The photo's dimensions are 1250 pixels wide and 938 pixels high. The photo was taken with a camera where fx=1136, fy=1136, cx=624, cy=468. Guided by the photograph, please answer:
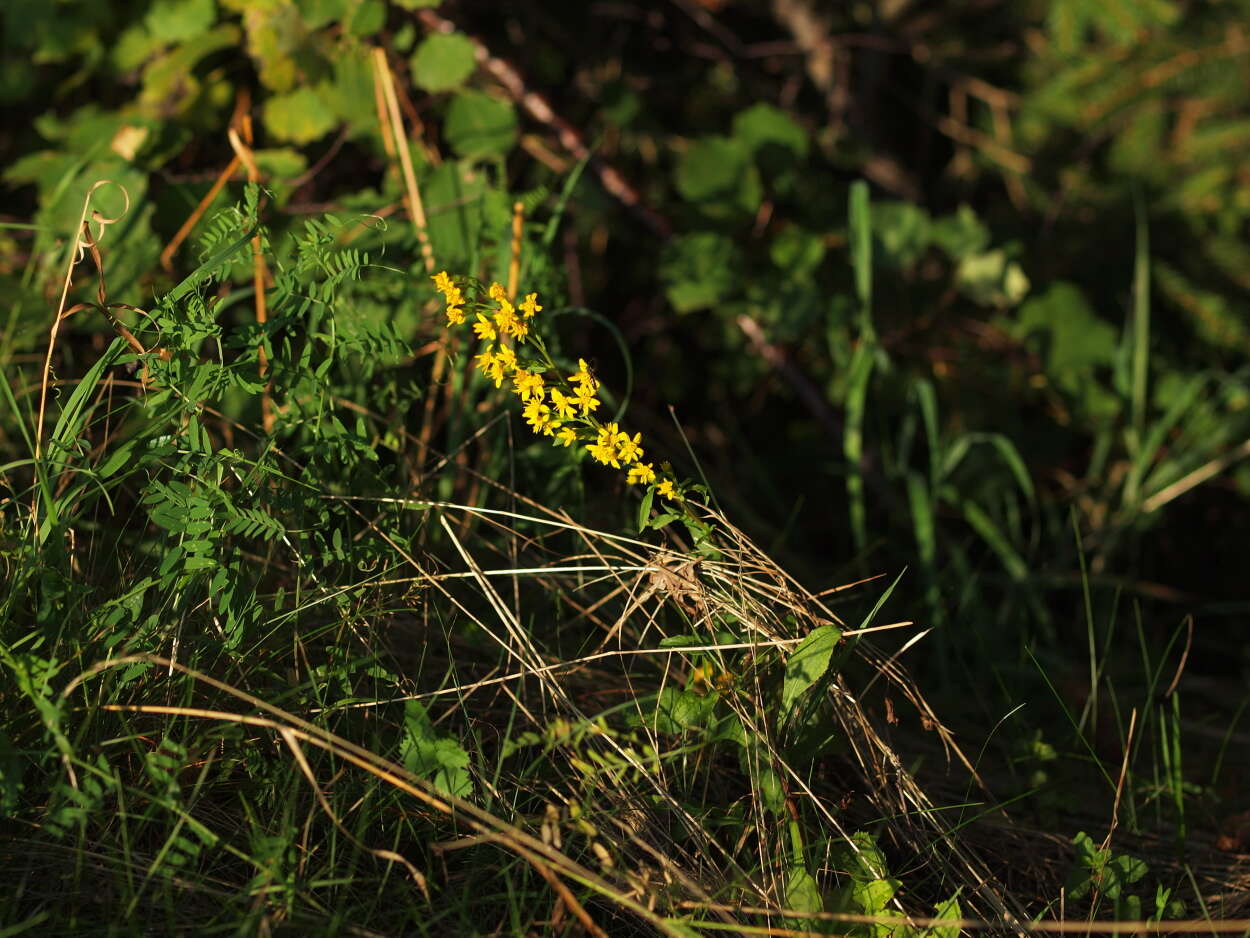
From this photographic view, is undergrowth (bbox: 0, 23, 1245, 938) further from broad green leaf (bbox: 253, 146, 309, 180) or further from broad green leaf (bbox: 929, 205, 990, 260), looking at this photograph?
broad green leaf (bbox: 929, 205, 990, 260)

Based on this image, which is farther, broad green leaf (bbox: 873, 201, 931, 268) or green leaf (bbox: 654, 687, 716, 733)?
broad green leaf (bbox: 873, 201, 931, 268)

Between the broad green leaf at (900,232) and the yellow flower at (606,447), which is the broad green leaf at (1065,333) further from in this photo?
the yellow flower at (606,447)

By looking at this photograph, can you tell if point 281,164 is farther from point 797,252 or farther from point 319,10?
point 797,252

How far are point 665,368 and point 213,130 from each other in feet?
3.78

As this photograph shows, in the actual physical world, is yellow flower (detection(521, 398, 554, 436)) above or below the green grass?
above

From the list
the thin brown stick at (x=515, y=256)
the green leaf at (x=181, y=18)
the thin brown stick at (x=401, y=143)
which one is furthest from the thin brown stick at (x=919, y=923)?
the green leaf at (x=181, y=18)

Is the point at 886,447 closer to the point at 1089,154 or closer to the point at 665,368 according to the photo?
the point at 665,368

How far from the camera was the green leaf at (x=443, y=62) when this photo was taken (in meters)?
2.15

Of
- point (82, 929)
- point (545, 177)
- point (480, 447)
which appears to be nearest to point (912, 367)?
point (545, 177)

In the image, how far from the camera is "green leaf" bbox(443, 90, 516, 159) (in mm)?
2178

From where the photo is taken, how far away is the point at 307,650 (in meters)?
1.45

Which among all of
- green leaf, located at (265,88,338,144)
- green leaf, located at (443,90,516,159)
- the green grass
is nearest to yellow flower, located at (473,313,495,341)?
the green grass

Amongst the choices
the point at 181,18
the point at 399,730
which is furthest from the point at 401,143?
the point at 399,730

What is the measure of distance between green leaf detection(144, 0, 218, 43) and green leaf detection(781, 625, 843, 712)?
1.68 meters
